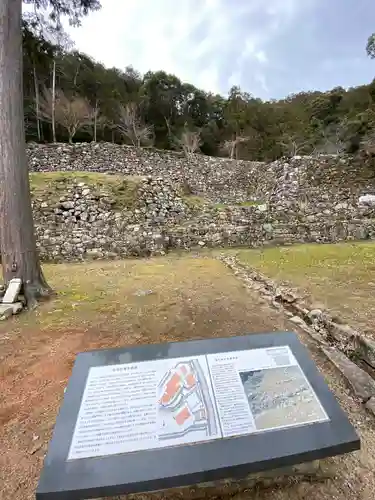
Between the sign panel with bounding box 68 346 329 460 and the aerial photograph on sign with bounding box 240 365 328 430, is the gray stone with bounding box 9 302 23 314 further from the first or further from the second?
the aerial photograph on sign with bounding box 240 365 328 430

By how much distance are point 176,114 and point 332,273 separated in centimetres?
2012

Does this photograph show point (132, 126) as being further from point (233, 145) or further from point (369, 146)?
point (369, 146)

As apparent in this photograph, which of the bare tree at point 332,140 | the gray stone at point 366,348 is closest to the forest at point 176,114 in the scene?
the bare tree at point 332,140

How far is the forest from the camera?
1658cm

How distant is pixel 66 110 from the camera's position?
15.8 metres

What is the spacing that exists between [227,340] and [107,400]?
762mm

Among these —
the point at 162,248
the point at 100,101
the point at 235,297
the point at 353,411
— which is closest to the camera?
the point at 353,411

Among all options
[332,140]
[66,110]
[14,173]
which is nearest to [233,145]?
[332,140]

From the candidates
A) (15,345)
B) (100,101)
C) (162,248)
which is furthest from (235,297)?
(100,101)

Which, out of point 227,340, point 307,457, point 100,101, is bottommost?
point 307,457

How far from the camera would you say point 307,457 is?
1192mm

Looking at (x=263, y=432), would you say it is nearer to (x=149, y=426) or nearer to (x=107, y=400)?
(x=149, y=426)

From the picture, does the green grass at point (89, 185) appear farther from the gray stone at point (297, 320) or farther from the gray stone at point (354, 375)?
the gray stone at point (354, 375)

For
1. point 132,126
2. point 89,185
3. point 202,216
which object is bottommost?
point 202,216
